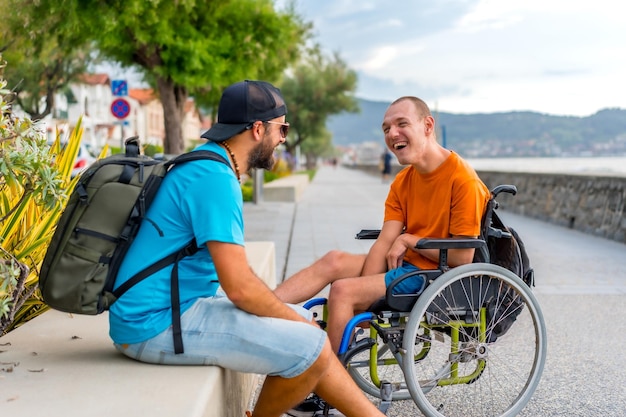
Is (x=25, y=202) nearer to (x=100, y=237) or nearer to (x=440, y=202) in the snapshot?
(x=100, y=237)

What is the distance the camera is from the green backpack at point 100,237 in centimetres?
255

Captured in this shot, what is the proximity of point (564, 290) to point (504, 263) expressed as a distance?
12.7ft

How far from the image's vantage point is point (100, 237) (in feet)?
8.40

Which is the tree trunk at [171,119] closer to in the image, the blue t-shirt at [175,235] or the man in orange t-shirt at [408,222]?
the man in orange t-shirt at [408,222]

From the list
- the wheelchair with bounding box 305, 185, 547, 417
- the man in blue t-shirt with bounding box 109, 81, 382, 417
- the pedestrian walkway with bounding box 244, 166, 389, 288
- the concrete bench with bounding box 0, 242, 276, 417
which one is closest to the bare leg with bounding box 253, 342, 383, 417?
the man in blue t-shirt with bounding box 109, 81, 382, 417

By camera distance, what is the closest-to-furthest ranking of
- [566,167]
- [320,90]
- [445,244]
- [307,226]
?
[445,244], [307,226], [566,167], [320,90]

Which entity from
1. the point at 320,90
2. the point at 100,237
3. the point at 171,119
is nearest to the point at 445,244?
the point at 100,237

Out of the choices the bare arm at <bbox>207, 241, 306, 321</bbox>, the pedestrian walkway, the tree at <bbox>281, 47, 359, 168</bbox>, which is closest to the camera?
the bare arm at <bbox>207, 241, 306, 321</bbox>

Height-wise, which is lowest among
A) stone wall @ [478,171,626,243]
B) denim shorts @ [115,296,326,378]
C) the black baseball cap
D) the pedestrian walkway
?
the pedestrian walkway

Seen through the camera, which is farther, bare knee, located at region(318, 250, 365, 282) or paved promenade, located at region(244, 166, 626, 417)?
paved promenade, located at region(244, 166, 626, 417)

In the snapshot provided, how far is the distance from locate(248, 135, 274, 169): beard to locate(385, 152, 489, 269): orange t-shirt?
3.07 ft

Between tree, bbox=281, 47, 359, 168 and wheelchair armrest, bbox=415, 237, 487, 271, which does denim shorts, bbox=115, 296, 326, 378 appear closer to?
wheelchair armrest, bbox=415, 237, 487, 271

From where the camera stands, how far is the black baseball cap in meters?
2.73

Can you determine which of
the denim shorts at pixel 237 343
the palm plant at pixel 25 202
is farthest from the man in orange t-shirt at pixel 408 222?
the palm plant at pixel 25 202
